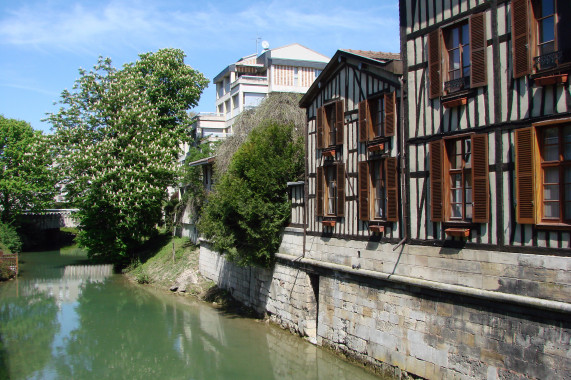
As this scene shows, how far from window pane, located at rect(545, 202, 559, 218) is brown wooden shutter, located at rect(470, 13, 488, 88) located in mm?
2519

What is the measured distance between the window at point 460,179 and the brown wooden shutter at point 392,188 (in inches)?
49.3

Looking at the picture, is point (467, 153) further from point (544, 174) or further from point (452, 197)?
point (544, 174)

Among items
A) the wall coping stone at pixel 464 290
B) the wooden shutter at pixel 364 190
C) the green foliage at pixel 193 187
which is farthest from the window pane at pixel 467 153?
the green foliage at pixel 193 187

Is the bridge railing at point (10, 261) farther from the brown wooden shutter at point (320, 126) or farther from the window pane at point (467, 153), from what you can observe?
the window pane at point (467, 153)

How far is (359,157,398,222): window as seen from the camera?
456 inches

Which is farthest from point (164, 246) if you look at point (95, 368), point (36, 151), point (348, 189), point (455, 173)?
point (455, 173)

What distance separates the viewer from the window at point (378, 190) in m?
11.6

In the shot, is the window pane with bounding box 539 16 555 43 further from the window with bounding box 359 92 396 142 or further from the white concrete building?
the white concrete building

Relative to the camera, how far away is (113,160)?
27.8 meters

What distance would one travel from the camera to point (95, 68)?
2991 centimetres

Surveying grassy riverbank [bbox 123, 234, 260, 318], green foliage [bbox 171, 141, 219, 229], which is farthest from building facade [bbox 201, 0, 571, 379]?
green foliage [bbox 171, 141, 219, 229]

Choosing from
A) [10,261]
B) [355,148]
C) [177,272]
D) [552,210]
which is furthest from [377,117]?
[10,261]

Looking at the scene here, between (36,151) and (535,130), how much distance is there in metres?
28.9

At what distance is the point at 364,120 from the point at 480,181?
13.4 feet
